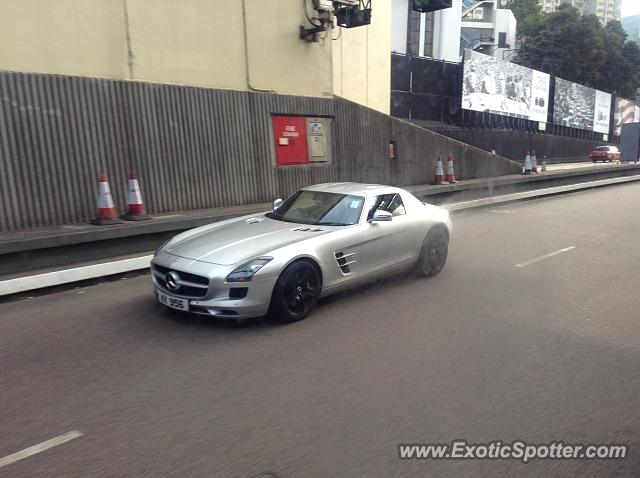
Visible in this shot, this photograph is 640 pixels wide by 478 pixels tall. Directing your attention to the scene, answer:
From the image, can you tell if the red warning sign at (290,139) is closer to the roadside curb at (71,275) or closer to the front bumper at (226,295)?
the roadside curb at (71,275)

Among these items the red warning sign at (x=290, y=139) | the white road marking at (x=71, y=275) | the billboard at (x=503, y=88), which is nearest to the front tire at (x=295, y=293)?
the white road marking at (x=71, y=275)

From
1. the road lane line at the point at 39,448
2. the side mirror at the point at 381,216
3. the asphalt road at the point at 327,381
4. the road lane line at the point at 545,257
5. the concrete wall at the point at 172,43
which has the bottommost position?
the road lane line at the point at 545,257

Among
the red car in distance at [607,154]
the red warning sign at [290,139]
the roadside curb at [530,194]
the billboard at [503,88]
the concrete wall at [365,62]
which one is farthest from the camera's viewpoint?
the red car in distance at [607,154]

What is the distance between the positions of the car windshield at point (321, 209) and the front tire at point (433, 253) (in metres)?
1.23

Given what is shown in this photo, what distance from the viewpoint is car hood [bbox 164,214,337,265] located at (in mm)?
4898

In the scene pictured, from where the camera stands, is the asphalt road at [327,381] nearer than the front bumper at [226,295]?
Yes

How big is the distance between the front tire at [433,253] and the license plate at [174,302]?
3.21 metres

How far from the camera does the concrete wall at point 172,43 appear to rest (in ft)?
26.9

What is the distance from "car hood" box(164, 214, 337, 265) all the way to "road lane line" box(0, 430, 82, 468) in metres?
1.98

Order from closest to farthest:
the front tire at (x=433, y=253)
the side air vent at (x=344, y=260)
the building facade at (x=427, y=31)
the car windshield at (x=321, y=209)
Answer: the side air vent at (x=344, y=260), the car windshield at (x=321, y=209), the front tire at (x=433, y=253), the building facade at (x=427, y=31)

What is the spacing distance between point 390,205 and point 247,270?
7.88 feet

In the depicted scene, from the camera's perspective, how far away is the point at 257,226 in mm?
5844

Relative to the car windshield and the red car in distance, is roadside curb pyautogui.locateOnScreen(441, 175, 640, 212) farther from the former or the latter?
the red car in distance

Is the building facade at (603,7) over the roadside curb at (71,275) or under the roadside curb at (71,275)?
over
